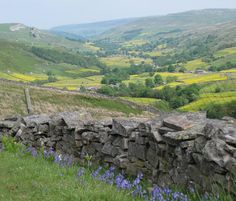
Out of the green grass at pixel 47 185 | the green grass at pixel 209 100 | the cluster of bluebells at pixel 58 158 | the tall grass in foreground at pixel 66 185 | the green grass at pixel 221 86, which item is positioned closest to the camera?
the tall grass in foreground at pixel 66 185

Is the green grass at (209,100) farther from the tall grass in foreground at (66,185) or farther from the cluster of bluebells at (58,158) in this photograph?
the tall grass in foreground at (66,185)

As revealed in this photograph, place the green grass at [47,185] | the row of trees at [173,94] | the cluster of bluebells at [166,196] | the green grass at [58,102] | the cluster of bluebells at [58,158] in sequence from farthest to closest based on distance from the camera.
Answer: the row of trees at [173,94] < the green grass at [58,102] < the cluster of bluebells at [58,158] < the green grass at [47,185] < the cluster of bluebells at [166,196]

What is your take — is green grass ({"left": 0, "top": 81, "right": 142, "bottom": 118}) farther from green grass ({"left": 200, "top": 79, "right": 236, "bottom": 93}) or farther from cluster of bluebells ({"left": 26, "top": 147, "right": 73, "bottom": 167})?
green grass ({"left": 200, "top": 79, "right": 236, "bottom": 93})

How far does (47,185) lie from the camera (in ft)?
24.9

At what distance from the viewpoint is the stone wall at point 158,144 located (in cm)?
657

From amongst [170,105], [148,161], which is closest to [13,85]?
[170,105]

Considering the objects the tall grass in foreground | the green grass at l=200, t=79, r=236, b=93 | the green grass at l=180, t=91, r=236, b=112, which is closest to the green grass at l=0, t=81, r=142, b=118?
the green grass at l=180, t=91, r=236, b=112

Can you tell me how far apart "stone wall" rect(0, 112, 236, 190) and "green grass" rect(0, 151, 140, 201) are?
121 cm

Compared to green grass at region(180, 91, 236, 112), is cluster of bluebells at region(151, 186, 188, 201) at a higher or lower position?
higher

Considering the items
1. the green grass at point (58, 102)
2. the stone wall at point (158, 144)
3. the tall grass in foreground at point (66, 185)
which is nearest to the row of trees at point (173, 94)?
the green grass at point (58, 102)

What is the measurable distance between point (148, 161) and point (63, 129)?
4.09 meters

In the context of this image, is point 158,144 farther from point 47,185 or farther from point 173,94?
point 173,94

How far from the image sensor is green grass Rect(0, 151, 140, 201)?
667cm

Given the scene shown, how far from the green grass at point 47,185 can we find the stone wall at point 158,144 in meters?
1.21
